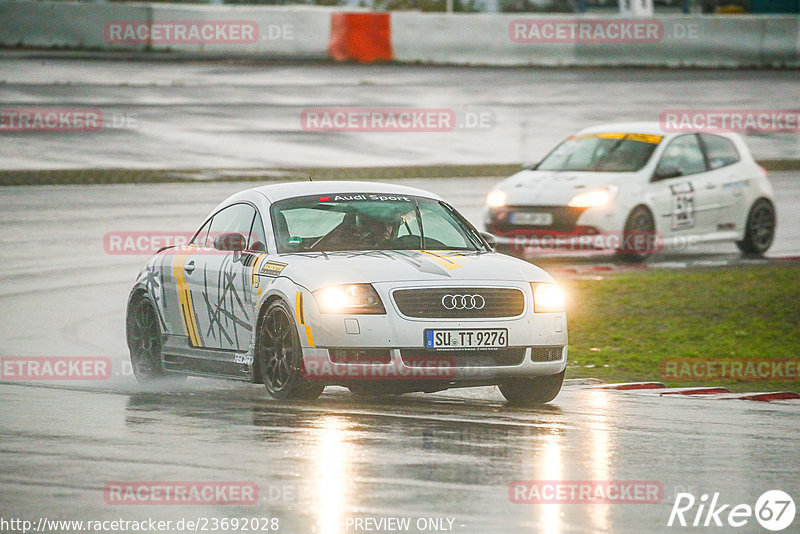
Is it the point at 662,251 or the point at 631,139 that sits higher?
the point at 631,139

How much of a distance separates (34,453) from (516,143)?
23.4 meters

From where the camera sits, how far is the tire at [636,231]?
1920 centimetres

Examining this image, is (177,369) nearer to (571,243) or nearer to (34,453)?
(34,453)

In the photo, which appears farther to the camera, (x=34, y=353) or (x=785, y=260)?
(x=785, y=260)

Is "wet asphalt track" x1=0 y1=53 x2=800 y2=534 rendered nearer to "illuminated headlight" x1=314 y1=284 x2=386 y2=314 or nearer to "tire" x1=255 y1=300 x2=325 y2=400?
"tire" x1=255 y1=300 x2=325 y2=400

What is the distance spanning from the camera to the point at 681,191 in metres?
19.6

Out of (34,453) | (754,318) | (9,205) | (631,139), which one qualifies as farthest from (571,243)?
(34,453)

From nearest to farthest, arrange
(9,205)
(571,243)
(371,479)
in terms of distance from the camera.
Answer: (371,479)
(571,243)
(9,205)

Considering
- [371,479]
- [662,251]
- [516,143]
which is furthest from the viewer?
[516,143]

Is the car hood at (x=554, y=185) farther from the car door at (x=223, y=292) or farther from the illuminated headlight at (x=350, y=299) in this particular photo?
the illuminated headlight at (x=350, y=299)

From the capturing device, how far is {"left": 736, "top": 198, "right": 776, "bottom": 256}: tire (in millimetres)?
20562

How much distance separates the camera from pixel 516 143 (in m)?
31.2

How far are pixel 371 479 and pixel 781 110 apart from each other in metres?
28.6

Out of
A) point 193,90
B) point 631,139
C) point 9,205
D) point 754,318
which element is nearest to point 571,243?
point 631,139
